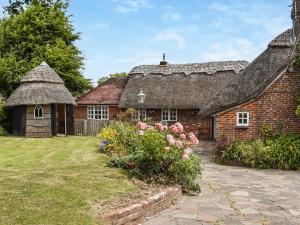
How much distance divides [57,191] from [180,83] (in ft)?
83.1

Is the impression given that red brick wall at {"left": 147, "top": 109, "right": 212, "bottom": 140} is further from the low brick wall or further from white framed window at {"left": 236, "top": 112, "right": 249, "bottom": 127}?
the low brick wall

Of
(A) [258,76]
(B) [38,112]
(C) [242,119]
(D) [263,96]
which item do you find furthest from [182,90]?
(D) [263,96]

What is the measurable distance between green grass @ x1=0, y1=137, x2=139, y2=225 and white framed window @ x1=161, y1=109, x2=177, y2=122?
761 inches

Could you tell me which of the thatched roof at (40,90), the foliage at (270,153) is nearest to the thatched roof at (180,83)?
the thatched roof at (40,90)

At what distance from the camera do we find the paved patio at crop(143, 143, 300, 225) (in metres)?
8.48

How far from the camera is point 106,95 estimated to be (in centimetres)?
3491

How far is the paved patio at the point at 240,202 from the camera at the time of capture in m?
8.48

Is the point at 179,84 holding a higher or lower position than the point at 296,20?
lower

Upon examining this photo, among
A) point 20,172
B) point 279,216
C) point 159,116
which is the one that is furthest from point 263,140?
point 159,116

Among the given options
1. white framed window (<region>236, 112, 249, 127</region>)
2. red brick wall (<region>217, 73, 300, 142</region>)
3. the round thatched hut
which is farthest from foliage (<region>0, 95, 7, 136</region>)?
red brick wall (<region>217, 73, 300, 142</region>)

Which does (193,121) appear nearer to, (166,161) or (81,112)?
(81,112)

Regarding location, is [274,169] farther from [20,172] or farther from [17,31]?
[17,31]

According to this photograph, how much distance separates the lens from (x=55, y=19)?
111ft

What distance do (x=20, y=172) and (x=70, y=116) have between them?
19.3 meters
